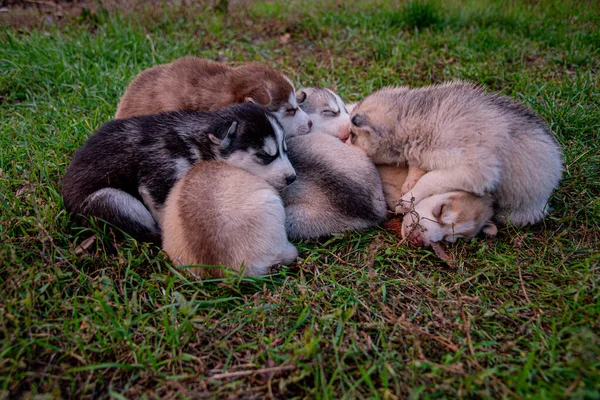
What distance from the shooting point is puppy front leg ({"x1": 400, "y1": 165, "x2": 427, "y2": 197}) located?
4.03 m

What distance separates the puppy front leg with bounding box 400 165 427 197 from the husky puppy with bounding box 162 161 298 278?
4.17 feet

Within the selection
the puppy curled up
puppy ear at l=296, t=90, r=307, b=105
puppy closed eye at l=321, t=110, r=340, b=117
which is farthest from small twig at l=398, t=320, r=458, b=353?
puppy ear at l=296, t=90, r=307, b=105

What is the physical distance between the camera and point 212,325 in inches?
116

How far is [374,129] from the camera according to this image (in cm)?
420

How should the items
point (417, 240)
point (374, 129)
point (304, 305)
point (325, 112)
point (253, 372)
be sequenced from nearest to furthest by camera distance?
1. point (253, 372)
2. point (304, 305)
3. point (417, 240)
4. point (374, 129)
5. point (325, 112)

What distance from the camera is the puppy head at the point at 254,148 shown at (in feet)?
12.2

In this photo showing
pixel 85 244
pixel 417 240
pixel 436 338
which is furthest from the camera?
pixel 417 240

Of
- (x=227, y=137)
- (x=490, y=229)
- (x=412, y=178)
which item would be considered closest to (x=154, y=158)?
(x=227, y=137)

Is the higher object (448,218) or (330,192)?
(330,192)

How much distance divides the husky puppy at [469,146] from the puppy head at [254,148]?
0.97 meters

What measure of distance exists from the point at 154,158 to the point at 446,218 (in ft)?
8.20

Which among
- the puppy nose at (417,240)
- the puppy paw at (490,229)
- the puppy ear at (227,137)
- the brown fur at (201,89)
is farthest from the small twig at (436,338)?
the brown fur at (201,89)

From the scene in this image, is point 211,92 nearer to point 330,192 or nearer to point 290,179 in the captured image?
point 290,179

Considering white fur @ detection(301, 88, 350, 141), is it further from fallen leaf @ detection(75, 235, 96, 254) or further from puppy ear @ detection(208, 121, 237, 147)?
fallen leaf @ detection(75, 235, 96, 254)
